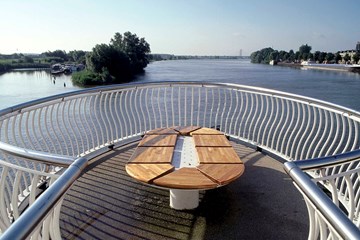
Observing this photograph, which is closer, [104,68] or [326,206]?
[326,206]

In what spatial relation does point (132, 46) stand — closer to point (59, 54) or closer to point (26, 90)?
point (26, 90)

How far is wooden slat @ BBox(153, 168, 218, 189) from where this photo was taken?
2.42m

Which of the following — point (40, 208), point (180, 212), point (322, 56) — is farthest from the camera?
point (322, 56)

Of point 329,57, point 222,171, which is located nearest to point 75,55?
point 329,57

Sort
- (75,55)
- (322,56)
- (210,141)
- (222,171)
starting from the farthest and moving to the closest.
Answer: (75,55) < (322,56) < (210,141) < (222,171)

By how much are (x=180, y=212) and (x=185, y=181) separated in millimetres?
586

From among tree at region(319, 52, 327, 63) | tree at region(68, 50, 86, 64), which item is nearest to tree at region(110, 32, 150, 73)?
tree at region(68, 50, 86, 64)

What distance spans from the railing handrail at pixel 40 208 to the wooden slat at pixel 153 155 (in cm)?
175

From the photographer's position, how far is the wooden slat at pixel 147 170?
2574mm

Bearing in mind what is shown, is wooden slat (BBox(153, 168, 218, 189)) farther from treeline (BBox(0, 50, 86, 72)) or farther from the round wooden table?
treeline (BBox(0, 50, 86, 72))

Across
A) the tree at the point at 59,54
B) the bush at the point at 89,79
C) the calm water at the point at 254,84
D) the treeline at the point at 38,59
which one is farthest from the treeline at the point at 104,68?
the tree at the point at 59,54

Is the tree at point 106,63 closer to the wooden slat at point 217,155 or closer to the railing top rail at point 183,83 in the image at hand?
the railing top rail at point 183,83

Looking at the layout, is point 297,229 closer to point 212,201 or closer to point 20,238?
point 212,201

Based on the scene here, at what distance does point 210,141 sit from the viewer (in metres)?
3.54
